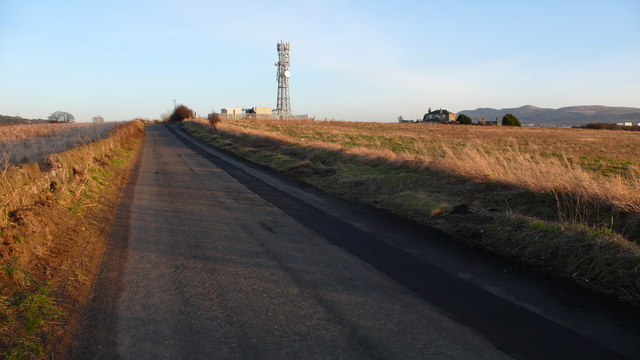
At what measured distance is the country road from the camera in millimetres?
3799

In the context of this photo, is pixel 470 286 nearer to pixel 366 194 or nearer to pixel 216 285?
pixel 216 285

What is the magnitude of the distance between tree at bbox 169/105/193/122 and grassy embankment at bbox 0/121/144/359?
8499 centimetres

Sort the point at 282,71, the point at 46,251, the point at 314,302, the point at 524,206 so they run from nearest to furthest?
the point at 314,302 → the point at 46,251 → the point at 524,206 → the point at 282,71

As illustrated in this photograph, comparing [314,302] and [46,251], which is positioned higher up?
[46,251]

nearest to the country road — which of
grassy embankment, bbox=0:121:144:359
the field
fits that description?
grassy embankment, bbox=0:121:144:359

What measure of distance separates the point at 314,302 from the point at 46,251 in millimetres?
4137

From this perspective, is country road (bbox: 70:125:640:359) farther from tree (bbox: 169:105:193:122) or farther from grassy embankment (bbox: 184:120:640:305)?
tree (bbox: 169:105:193:122)

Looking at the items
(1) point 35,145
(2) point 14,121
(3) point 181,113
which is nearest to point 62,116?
(2) point 14,121

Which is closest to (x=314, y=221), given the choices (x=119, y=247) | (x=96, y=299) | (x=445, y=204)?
(x=445, y=204)

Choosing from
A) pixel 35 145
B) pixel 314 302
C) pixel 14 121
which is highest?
pixel 14 121

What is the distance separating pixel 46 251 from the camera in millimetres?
6215

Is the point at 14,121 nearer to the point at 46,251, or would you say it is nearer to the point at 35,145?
→ the point at 35,145

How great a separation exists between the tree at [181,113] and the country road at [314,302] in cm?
8915

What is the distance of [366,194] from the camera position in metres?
11.9
